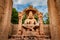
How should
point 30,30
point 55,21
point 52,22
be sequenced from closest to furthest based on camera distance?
point 55,21, point 52,22, point 30,30

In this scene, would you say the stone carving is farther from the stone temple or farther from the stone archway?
the stone archway

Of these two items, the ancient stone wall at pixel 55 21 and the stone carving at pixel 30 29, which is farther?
the stone carving at pixel 30 29

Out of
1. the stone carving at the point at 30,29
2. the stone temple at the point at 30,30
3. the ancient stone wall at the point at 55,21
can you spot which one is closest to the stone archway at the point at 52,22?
the ancient stone wall at the point at 55,21

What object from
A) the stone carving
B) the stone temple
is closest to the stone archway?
the stone temple

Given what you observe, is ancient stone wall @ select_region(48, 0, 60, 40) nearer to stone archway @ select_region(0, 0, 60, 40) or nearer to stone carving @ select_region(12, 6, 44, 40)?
stone archway @ select_region(0, 0, 60, 40)

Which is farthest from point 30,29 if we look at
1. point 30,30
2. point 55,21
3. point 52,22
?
point 55,21

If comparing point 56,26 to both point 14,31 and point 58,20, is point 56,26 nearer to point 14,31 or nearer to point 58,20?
point 58,20

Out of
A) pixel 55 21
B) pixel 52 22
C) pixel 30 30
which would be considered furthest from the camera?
pixel 30 30

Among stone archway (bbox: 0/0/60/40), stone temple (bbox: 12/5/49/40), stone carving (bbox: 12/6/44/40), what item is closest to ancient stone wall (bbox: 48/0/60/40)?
stone archway (bbox: 0/0/60/40)

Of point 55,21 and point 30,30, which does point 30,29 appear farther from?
point 55,21

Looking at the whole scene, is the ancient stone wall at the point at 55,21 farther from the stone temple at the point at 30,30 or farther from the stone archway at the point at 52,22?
the stone temple at the point at 30,30

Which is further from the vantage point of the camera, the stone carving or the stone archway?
the stone carving

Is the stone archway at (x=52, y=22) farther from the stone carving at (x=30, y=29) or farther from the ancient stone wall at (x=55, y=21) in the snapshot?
the stone carving at (x=30, y=29)

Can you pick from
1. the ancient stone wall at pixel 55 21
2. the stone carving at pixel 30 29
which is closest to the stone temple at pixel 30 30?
the stone carving at pixel 30 29
